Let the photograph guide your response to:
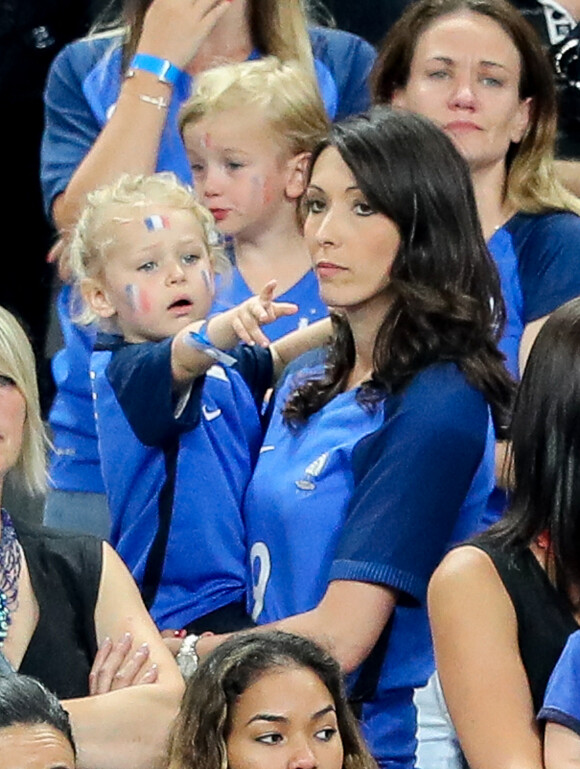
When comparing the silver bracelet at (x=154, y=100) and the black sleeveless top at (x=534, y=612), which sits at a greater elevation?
the silver bracelet at (x=154, y=100)

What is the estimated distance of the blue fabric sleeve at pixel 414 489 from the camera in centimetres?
316

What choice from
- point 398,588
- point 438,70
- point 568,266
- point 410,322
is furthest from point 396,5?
point 398,588

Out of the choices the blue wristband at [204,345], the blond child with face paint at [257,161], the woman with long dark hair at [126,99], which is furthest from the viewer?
the woman with long dark hair at [126,99]

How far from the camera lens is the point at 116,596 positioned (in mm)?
3246

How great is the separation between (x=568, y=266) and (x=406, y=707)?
3.16ft

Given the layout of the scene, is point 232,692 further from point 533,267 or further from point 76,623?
point 533,267

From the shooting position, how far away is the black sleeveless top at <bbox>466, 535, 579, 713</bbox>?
116 inches

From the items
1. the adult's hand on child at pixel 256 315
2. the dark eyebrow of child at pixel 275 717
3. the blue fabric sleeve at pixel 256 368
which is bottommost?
the dark eyebrow of child at pixel 275 717

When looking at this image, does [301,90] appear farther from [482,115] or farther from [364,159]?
[364,159]

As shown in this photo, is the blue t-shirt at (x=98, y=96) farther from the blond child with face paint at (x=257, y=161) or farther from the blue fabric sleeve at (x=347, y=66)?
the blond child with face paint at (x=257, y=161)

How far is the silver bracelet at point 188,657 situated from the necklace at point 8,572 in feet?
0.98

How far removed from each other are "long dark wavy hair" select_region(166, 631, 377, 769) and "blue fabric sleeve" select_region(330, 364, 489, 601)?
8.6 inches

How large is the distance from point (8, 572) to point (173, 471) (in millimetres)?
466

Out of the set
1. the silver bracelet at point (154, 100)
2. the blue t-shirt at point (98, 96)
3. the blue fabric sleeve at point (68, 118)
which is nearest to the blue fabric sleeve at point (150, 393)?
the blue t-shirt at point (98, 96)
